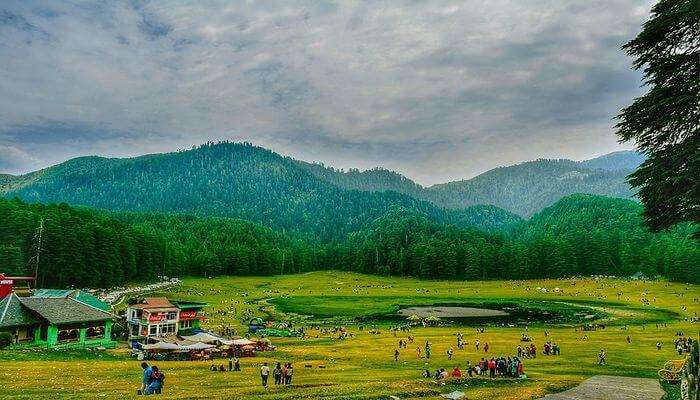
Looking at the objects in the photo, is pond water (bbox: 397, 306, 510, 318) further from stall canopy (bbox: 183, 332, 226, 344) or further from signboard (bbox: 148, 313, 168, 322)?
signboard (bbox: 148, 313, 168, 322)

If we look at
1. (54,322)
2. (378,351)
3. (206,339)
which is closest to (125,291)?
(54,322)

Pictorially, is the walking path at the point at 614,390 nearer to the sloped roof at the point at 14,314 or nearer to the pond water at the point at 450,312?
the sloped roof at the point at 14,314

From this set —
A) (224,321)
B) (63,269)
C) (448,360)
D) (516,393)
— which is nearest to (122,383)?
(516,393)

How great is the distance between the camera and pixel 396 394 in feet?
103

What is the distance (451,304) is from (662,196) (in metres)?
105

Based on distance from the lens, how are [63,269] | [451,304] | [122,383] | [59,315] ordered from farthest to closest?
[451,304], [63,269], [59,315], [122,383]

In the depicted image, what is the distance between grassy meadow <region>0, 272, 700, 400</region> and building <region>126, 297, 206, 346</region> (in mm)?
9132

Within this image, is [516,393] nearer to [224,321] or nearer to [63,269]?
[224,321]

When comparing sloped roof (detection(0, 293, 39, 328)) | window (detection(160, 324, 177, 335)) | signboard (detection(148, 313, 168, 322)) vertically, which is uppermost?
sloped roof (detection(0, 293, 39, 328))

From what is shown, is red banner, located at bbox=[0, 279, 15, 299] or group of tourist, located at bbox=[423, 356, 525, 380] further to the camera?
red banner, located at bbox=[0, 279, 15, 299]

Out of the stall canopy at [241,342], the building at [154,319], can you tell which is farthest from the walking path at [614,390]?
the building at [154,319]

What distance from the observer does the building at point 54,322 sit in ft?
184

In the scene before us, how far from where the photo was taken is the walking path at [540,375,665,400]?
30.6 metres

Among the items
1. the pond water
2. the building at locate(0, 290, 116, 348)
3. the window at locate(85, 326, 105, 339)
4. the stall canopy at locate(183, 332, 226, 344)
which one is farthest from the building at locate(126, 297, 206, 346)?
the pond water
